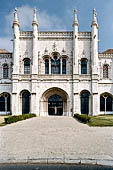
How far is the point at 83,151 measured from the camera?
5.78 meters

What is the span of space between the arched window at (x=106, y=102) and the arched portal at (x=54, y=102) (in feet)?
22.9

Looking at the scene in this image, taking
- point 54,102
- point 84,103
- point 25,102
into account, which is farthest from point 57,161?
point 54,102

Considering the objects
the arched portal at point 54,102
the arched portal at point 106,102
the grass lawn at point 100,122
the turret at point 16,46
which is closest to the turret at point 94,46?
the arched portal at point 106,102

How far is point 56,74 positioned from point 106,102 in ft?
36.6

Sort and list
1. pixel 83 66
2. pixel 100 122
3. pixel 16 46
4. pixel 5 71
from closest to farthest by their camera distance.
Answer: pixel 100 122, pixel 16 46, pixel 83 66, pixel 5 71

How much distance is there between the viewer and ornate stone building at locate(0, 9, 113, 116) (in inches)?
969

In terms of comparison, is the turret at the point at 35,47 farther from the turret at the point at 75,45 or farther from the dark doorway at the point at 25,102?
the turret at the point at 75,45

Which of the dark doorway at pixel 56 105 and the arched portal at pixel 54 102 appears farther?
the dark doorway at pixel 56 105

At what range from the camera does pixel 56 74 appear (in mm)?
25250

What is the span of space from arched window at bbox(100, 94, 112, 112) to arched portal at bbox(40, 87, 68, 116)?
700 cm

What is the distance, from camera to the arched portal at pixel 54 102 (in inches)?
1000

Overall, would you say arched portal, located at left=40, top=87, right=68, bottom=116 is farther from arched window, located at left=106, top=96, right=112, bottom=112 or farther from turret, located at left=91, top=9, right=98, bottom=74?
arched window, located at left=106, top=96, right=112, bottom=112

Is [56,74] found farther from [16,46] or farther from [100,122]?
[100,122]

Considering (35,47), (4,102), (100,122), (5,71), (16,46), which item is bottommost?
(100,122)
